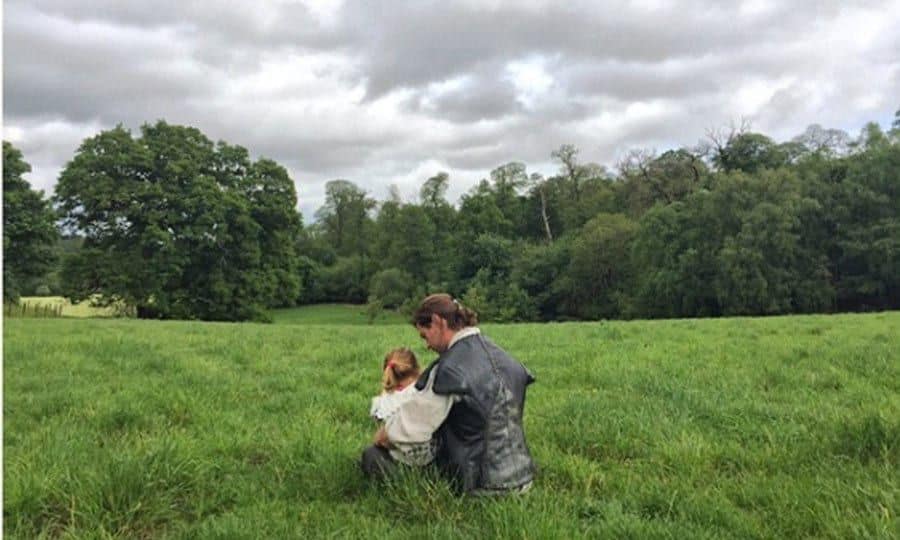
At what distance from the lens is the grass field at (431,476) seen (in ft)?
12.6

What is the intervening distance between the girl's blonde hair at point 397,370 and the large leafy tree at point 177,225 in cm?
3812

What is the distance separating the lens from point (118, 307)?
39.5m

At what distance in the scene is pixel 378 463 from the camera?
4.38 meters

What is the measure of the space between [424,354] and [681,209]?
1902 inches

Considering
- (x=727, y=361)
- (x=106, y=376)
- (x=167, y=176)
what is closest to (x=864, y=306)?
(x=727, y=361)

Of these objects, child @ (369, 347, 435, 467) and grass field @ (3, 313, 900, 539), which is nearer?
grass field @ (3, 313, 900, 539)

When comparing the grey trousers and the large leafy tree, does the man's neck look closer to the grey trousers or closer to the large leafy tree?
the grey trousers

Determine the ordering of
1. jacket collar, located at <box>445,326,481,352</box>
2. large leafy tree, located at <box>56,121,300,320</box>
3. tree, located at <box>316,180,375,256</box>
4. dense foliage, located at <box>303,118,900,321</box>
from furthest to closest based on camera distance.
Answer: tree, located at <box>316,180,375,256</box>, dense foliage, located at <box>303,118,900,321</box>, large leafy tree, located at <box>56,121,300,320</box>, jacket collar, located at <box>445,326,481,352</box>

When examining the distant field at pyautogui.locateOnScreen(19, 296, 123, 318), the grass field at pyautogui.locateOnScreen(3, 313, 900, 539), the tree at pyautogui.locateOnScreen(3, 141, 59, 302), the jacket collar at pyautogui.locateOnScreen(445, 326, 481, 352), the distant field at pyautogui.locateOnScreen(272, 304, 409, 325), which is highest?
the tree at pyautogui.locateOnScreen(3, 141, 59, 302)

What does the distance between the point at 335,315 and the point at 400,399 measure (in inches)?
2651

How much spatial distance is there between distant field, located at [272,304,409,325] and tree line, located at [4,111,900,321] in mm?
2003

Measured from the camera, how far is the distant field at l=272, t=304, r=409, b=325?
64750 millimetres

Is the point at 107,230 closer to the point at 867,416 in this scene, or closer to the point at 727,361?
the point at 727,361

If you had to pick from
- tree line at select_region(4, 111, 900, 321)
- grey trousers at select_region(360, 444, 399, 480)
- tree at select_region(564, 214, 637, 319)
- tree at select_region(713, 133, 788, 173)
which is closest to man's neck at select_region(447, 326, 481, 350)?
grey trousers at select_region(360, 444, 399, 480)
